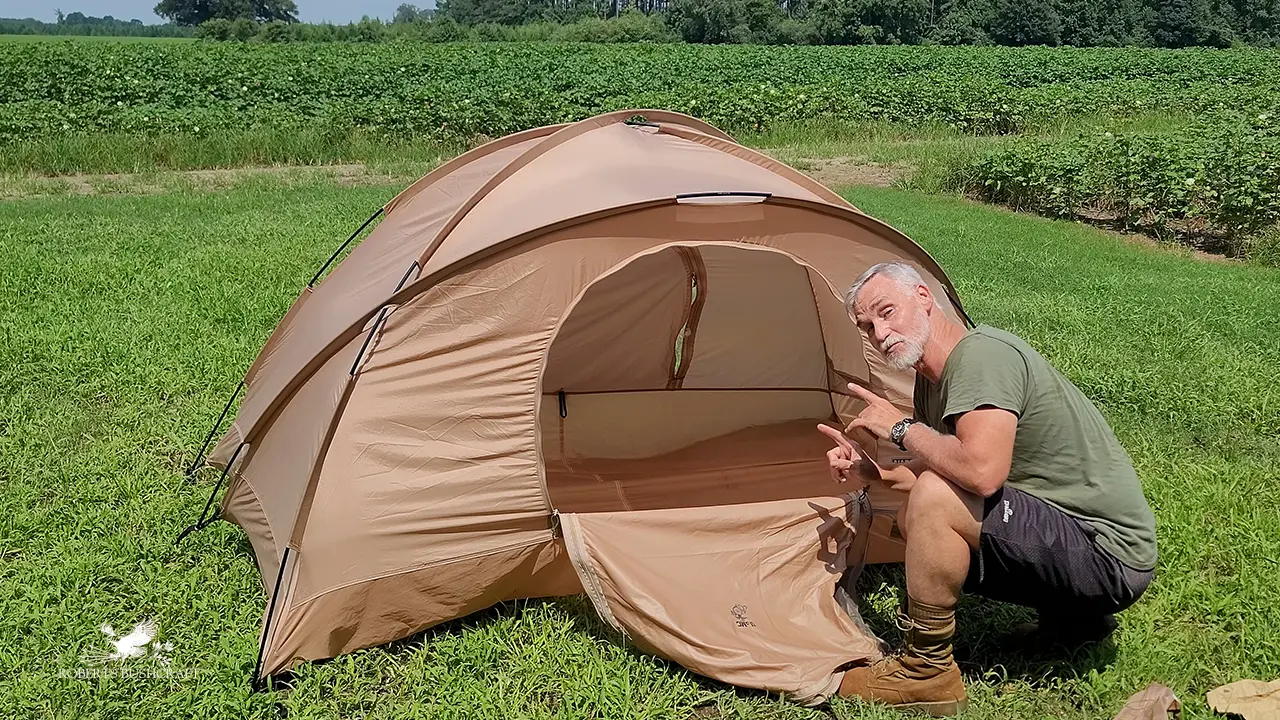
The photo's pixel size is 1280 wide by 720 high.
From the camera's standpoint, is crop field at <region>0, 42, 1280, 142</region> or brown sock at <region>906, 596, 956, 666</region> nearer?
brown sock at <region>906, 596, 956, 666</region>

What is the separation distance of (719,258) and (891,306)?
6.41 ft

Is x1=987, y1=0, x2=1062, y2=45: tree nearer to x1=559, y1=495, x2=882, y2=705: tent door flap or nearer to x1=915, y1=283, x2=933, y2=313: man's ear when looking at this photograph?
x1=559, y1=495, x2=882, y2=705: tent door flap

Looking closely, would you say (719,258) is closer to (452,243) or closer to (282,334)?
(452,243)

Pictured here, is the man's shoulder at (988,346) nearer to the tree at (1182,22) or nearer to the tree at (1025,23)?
the tree at (1025,23)

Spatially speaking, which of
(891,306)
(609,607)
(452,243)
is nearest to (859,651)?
(609,607)

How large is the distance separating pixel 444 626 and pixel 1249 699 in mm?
2493

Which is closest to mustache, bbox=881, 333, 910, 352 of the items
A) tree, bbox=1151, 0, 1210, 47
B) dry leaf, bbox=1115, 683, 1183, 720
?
dry leaf, bbox=1115, 683, 1183, 720

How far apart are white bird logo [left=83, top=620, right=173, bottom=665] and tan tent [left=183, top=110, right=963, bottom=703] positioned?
38cm

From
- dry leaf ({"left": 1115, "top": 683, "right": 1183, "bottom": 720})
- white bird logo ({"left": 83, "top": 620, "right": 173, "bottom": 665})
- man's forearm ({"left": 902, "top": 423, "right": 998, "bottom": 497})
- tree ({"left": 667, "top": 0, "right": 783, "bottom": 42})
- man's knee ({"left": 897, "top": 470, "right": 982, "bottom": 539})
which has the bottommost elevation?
white bird logo ({"left": 83, "top": 620, "right": 173, "bottom": 665})

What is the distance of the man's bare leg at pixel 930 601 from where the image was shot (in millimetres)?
2688

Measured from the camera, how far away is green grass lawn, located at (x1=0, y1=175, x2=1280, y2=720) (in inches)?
121

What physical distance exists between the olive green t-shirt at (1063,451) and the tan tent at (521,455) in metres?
0.83

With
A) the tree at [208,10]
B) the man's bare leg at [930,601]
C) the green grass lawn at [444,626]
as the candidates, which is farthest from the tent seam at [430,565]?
the tree at [208,10]

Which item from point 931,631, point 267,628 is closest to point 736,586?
point 931,631
